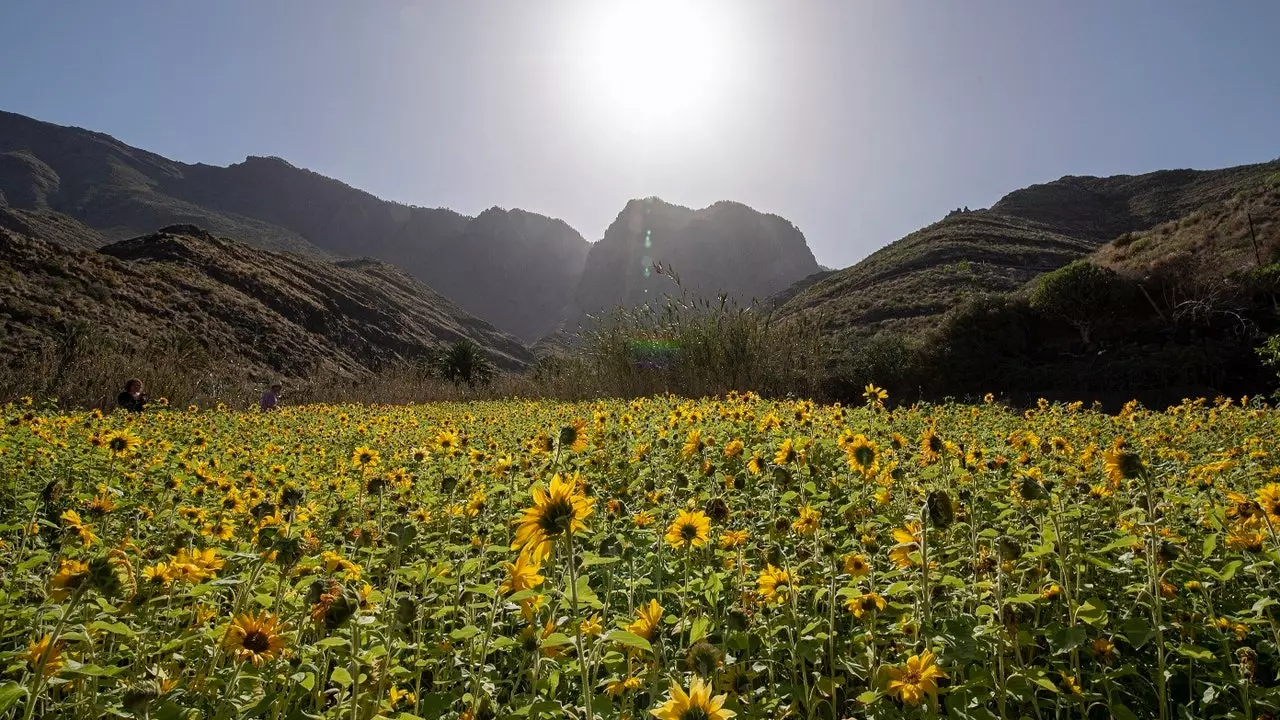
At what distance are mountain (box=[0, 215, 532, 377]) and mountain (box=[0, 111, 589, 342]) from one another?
21848 mm

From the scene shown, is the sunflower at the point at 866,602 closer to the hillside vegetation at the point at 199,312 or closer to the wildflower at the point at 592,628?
the wildflower at the point at 592,628

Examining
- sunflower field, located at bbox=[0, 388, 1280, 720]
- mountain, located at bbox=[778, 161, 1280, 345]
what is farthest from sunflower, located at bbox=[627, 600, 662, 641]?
mountain, located at bbox=[778, 161, 1280, 345]

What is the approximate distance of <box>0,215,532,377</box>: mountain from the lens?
24.3m

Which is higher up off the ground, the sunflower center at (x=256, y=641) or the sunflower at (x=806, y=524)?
the sunflower at (x=806, y=524)

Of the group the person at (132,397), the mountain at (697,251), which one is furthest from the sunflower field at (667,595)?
the mountain at (697,251)

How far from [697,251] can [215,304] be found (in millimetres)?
113178

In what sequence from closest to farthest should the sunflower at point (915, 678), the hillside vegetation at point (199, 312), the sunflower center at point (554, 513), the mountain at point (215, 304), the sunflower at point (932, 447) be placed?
1. the sunflower center at point (554, 513)
2. the sunflower at point (915, 678)
3. the sunflower at point (932, 447)
4. the hillside vegetation at point (199, 312)
5. the mountain at point (215, 304)

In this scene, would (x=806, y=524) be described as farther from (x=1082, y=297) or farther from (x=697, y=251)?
(x=697, y=251)

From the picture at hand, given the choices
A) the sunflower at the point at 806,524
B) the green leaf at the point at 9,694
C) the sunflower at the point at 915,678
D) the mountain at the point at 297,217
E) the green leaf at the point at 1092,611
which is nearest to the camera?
the green leaf at the point at 9,694

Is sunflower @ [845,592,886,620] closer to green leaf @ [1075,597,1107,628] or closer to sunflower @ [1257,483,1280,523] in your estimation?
green leaf @ [1075,597,1107,628]

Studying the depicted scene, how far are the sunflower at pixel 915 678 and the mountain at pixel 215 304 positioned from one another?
19.7 m

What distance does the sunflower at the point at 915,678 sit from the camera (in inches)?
52.4

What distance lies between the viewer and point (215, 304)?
35000mm

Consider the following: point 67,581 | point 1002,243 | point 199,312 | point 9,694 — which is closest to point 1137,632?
point 9,694
